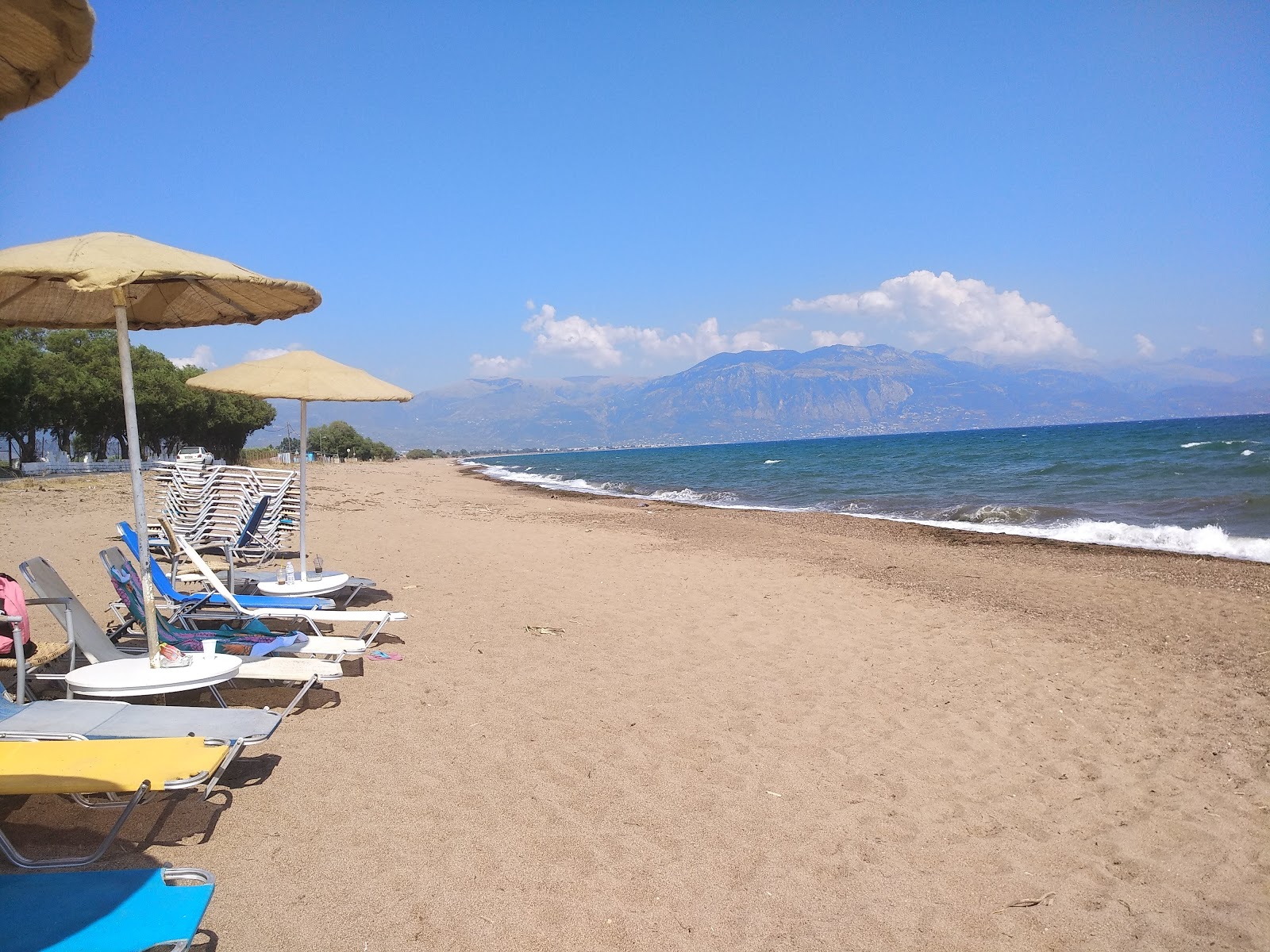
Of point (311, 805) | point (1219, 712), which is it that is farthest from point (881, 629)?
point (311, 805)

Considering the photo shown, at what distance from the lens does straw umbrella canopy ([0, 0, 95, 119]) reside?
1.62 meters

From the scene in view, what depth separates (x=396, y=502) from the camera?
65.0 feet

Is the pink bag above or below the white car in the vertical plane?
below

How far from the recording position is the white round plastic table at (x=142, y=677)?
11.9 ft

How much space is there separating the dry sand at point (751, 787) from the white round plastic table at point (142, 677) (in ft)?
1.59

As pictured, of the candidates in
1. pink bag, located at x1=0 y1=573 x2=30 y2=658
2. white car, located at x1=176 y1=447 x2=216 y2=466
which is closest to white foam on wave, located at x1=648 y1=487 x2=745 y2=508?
white car, located at x1=176 y1=447 x2=216 y2=466

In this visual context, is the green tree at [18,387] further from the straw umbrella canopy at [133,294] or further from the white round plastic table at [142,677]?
the white round plastic table at [142,677]

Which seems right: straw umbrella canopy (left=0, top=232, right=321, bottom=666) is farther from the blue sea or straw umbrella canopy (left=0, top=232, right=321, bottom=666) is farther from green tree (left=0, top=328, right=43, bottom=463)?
green tree (left=0, top=328, right=43, bottom=463)

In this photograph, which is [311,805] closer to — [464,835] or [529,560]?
[464,835]

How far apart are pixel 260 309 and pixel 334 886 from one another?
3.52m

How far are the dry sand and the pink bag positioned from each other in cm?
110

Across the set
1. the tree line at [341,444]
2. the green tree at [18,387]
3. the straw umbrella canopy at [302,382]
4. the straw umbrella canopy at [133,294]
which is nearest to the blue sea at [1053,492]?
the straw umbrella canopy at [302,382]

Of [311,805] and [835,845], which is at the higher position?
[311,805]

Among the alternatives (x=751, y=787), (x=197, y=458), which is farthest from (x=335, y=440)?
(x=751, y=787)
